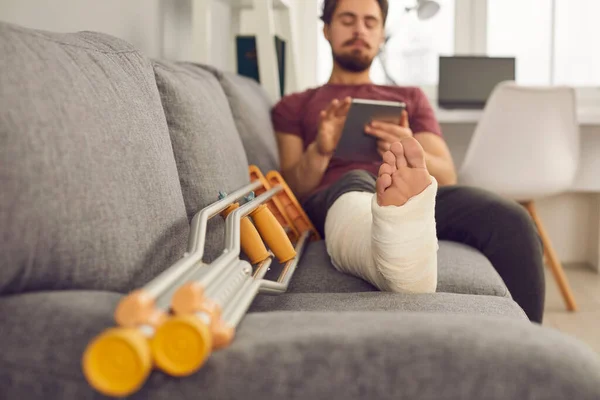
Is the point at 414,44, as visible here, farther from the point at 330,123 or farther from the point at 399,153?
the point at 399,153

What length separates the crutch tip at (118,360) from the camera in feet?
1.59

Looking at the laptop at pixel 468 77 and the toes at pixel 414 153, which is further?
the laptop at pixel 468 77

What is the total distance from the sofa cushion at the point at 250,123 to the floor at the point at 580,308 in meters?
1.20

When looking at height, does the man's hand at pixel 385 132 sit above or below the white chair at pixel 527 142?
above

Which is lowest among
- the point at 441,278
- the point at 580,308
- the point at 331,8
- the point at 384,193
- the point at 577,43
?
the point at 580,308

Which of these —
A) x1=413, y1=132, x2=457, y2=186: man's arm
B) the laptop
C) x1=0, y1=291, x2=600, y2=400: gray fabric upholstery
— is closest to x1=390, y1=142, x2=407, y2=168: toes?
x1=0, y1=291, x2=600, y2=400: gray fabric upholstery

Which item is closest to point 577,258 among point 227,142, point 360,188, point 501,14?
point 501,14

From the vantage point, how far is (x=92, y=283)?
0.67 m

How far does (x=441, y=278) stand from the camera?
1.25 metres

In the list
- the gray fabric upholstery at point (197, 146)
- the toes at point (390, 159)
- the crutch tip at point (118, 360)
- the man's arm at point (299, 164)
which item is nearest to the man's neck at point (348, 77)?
the man's arm at point (299, 164)

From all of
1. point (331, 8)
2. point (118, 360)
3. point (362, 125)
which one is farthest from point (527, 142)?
point (118, 360)

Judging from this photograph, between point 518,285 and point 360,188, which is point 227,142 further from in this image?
point 518,285

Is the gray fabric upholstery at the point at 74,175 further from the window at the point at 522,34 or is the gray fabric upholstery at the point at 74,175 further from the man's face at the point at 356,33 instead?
the window at the point at 522,34

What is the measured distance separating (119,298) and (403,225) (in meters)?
0.44
